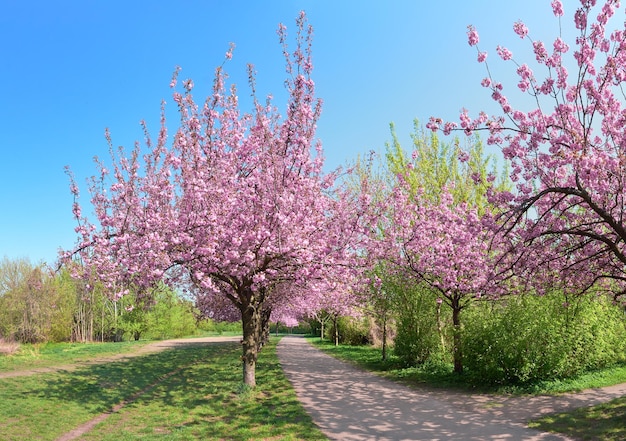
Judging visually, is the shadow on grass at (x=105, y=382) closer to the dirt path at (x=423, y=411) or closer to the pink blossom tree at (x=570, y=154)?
the dirt path at (x=423, y=411)

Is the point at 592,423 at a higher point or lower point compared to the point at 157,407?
higher

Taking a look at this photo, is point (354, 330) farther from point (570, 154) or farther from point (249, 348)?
point (570, 154)

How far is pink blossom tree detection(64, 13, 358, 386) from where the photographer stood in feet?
36.2

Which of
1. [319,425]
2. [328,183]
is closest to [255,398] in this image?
[319,425]

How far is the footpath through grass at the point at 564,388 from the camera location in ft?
27.3

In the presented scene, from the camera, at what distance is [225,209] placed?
37.8 ft

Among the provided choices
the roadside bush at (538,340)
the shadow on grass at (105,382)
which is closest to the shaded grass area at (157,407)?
the shadow on grass at (105,382)

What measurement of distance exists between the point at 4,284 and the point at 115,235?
131 ft

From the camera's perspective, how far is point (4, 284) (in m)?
42.3

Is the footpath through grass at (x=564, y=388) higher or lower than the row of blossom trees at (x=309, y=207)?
lower

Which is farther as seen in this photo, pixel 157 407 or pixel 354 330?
pixel 354 330

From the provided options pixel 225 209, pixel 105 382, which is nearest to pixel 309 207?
pixel 225 209

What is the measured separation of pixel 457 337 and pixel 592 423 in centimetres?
684

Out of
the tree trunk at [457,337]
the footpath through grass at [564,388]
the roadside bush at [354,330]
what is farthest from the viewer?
the roadside bush at [354,330]
